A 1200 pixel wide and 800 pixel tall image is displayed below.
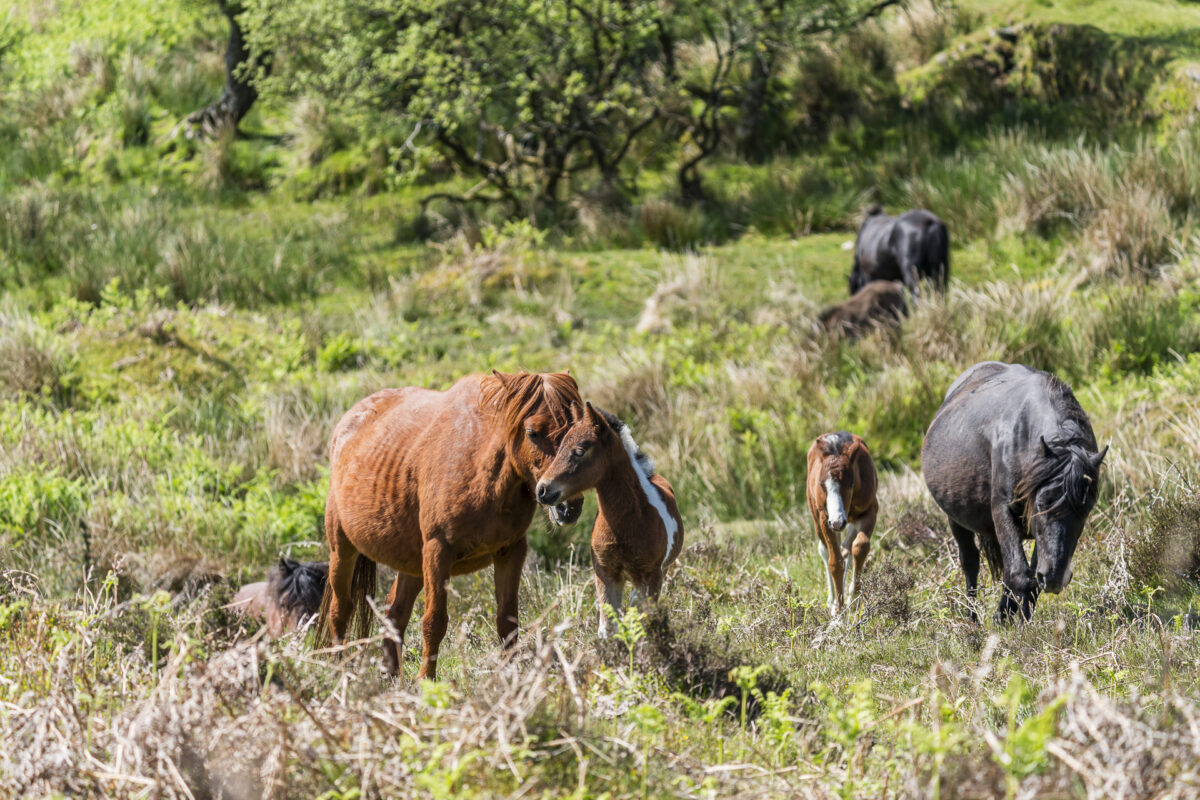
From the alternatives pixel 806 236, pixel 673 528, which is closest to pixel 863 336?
pixel 806 236

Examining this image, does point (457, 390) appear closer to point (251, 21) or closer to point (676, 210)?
point (676, 210)

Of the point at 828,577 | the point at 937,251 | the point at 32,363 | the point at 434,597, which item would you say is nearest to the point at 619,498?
the point at 434,597

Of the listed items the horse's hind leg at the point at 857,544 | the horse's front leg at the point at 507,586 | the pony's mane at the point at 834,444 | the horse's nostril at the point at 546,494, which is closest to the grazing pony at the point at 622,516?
the horse's nostril at the point at 546,494

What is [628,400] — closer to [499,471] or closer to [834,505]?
[834,505]

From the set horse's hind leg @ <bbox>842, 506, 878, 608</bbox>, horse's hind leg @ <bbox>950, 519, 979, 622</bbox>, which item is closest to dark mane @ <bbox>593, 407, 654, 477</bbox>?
horse's hind leg @ <bbox>842, 506, 878, 608</bbox>

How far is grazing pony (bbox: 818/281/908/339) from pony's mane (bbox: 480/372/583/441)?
7.61 metres

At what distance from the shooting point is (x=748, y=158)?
1855 centimetres

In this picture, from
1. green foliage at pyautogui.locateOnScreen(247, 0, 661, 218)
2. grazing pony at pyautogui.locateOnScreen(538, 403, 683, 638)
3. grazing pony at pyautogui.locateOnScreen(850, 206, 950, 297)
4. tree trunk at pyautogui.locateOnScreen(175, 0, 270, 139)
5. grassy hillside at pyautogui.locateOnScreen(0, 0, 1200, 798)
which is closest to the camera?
grassy hillside at pyautogui.locateOnScreen(0, 0, 1200, 798)

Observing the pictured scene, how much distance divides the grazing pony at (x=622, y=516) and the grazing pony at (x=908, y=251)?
8191mm

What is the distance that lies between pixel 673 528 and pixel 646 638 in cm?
111

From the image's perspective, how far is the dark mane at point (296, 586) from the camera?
279 inches

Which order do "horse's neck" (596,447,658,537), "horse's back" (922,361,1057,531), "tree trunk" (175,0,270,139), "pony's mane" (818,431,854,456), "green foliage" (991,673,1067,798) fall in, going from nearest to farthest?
"green foliage" (991,673,1067,798)
"horse's neck" (596,447,658,537)
"horse's back" (922,361,1057,531)
"pony's mane" (818,431,854,456)
"tree trunk" (175,0,270,139)

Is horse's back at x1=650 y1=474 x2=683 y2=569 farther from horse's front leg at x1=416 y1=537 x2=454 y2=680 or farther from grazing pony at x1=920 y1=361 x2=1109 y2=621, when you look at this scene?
grazing pony at x1=920 y1=361 x2=1109 y2=621

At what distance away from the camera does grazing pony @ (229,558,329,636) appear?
23.2 feet
